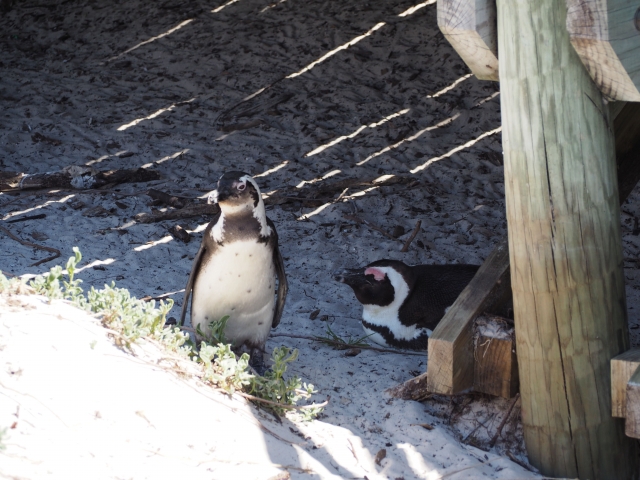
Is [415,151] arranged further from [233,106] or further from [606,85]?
[606,85]

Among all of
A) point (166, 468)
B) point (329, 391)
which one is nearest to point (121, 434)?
point (166, 468)

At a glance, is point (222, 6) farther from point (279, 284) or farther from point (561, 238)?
point (561, 238)

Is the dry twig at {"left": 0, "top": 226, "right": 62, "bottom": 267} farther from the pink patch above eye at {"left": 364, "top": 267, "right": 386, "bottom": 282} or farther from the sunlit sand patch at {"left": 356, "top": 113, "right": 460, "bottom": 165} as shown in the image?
the sunlit sand patch at {"left": 356, "top": 113, "right": 460, "bottom": 165}

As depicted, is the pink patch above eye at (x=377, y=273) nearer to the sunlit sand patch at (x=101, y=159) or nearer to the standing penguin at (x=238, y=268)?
the standing penguin at (x=238, y=268)

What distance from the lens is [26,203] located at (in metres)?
5.71

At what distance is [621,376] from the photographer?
2434 mm

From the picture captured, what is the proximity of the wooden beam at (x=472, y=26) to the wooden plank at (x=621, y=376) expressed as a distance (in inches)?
42.2

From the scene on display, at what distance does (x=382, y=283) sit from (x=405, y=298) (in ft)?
0.53

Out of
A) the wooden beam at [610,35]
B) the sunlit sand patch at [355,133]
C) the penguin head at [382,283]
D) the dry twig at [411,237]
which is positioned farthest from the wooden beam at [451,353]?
the sunlit sand patch at [355,133]

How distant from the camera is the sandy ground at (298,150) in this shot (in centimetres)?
333

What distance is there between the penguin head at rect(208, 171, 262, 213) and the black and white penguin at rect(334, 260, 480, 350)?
44.0 inches

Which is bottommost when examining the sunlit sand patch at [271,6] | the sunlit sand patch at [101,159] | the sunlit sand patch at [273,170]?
the sunlit sand patch at [273,170]

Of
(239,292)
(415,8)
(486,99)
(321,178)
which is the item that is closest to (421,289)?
(239,292)

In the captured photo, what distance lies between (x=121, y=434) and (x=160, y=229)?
11.0ft
